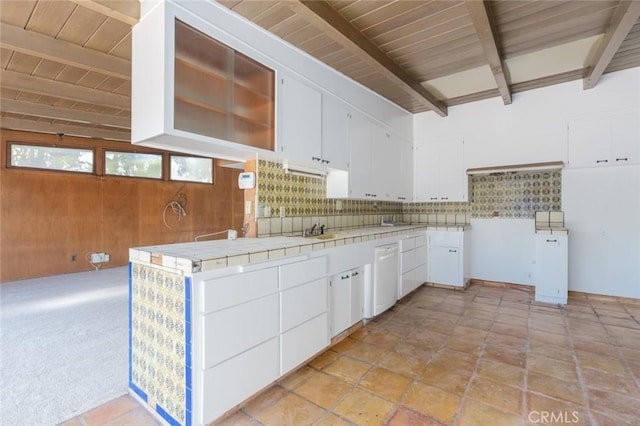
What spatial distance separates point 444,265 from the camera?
13.8ft

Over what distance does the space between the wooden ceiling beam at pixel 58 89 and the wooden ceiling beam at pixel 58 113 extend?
2.74 feet

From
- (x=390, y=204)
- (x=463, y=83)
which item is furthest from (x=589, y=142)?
(x=390, y=204)

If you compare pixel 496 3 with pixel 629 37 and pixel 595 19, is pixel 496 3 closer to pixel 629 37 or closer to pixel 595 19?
pixel 595 19

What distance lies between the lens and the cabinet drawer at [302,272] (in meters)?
1.90

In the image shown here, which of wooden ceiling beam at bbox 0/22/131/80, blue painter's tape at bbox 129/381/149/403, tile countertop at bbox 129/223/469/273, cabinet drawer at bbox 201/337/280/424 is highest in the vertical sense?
wooden ceiling beam at bbox 0/22/131/80

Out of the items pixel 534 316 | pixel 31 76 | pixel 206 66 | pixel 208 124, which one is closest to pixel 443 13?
pixel 206 66

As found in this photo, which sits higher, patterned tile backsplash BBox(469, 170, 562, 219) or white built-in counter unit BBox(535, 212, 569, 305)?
patterned tile backsplash BBox(469, 170, 562, 219)

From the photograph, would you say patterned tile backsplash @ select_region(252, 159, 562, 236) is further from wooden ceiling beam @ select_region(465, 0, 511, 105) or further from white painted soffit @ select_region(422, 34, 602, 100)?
wooden ceiling beam @ select_region(465, 0, 511, 105)

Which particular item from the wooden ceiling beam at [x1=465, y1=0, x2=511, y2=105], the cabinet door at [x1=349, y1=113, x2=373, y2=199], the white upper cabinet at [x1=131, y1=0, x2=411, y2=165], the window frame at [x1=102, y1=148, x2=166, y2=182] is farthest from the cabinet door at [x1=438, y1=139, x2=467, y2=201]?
the window frame at [x1=102, y1=148, x2=166, y2=182]

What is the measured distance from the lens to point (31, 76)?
3.14m

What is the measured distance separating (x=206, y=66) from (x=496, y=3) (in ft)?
7.09

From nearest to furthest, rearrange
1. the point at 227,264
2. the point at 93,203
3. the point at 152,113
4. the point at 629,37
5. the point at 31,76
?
the point at 227,264 → the point at 152,113 → the point at 629,37 → the point at 31,76 → the point at 93,203

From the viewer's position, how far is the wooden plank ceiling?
7.02ft

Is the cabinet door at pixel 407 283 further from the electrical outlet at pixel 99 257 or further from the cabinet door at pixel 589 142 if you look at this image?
the electrical outlet at pixel 99 257
